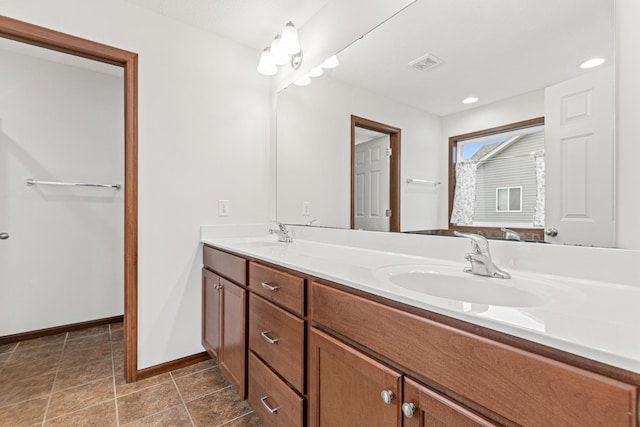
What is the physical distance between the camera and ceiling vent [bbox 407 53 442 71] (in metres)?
1.28

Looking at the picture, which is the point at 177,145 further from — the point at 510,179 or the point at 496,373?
the point at 496,373

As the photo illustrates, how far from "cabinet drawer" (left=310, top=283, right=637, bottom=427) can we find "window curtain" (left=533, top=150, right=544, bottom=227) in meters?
0.61

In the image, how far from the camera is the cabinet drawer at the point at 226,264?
1.45 meters

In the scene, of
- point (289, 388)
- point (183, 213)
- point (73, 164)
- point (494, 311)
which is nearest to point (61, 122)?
point (73, 164)

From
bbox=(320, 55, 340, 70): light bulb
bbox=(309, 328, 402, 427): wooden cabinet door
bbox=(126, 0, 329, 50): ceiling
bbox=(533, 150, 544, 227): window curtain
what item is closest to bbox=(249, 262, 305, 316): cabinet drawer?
bbox=(309, 328, 402, 427): wooden cabinet door

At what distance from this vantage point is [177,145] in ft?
6.26

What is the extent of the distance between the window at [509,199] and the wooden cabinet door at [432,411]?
0.71 metres

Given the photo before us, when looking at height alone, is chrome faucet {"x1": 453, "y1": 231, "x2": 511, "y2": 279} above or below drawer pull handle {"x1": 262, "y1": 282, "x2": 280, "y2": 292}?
above

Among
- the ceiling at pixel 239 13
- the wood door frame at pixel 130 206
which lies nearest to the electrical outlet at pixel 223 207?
the wood door frame at pixel 130 206

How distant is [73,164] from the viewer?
2.49 m

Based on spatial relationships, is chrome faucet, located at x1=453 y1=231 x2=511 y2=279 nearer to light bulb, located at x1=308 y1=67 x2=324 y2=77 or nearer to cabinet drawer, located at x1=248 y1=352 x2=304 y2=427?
cabinet drawer, located at x1=248 y1=352 x2=304 y2=427

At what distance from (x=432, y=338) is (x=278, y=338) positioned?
2.29ft

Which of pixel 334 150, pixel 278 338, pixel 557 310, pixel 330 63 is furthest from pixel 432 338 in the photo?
pixel 330 63

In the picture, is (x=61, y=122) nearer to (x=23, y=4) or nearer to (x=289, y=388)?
(x=23, y=4)
